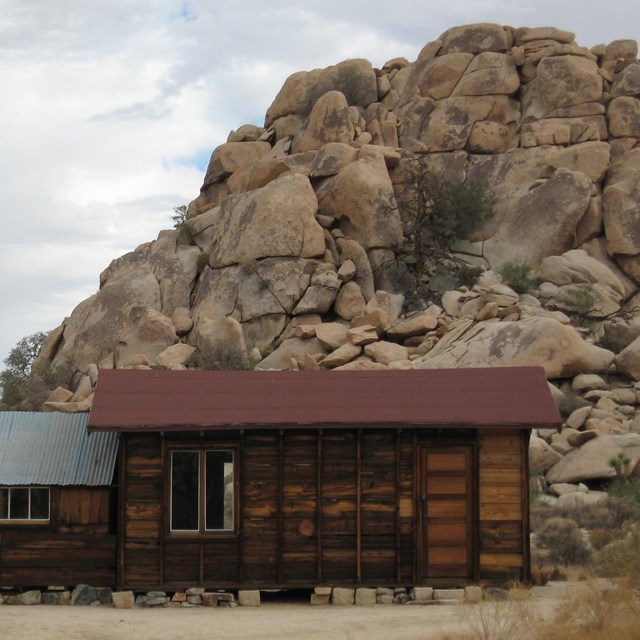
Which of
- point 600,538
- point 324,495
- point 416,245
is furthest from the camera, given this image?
point 416,245

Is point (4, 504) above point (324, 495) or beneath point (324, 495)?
beneath

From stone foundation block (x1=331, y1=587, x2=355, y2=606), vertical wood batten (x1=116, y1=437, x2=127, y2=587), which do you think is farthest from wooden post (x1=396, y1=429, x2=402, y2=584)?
vertical wood batten (x1=116, y1=437, x2=127, y2=587)

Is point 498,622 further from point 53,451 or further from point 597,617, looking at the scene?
point 53,451

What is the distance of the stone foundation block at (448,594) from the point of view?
18.0 m

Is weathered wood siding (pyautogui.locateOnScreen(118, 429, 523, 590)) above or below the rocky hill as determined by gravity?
below

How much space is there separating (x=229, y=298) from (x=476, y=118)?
1574cm

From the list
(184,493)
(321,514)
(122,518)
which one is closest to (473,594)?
(321,514)

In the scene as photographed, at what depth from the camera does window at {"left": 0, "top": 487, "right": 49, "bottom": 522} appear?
1859 cm

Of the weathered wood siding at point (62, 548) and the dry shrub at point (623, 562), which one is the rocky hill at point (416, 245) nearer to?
the dry shrub at point (623, 562)

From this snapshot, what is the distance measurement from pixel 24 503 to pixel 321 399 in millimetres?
5392

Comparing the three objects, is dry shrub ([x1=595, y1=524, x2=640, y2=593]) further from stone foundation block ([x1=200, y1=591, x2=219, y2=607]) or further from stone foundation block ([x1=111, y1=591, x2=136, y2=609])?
stone foundation block ([x1=111, y1=591, x2=136, y2=609])

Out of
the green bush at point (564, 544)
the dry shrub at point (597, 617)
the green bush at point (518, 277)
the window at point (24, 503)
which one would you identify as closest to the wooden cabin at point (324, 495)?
the window at point (24, 503)

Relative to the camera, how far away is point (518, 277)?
40.4 meters

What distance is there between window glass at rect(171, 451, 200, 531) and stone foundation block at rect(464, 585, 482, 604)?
15.1 feet
